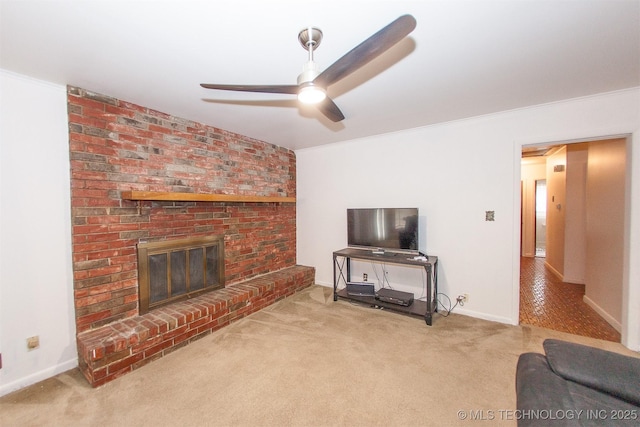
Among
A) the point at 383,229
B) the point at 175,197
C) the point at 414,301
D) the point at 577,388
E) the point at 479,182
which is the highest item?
the point at 479,182

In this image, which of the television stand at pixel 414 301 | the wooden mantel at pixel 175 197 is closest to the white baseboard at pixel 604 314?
the television stand at pixel 414 301

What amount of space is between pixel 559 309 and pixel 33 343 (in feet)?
17.4

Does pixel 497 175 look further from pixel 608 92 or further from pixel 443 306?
pixel 443 306

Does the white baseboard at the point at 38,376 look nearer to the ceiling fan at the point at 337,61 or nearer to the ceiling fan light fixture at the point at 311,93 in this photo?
the ceiling fan at the point at 337,61

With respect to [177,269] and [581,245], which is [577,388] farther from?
[581,245]

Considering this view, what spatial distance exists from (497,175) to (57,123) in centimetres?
415

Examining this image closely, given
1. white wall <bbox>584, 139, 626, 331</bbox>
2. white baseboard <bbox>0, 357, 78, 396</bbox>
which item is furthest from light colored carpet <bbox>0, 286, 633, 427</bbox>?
white wall <bbox>584, 139, 626, 331</bbox>

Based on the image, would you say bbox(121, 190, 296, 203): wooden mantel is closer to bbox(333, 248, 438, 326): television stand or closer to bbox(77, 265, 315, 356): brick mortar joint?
bbox(77, 265, 315, 356): brick mortar joint

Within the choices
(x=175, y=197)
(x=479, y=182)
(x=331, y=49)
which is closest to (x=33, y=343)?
(x=175, y=197)

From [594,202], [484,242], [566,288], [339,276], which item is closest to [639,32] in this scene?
[484,242]

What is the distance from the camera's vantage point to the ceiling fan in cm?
105

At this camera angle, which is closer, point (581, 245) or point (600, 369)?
point (600, 369)

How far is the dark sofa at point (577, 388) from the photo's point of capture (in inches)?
35.8

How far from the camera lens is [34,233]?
1957mm
